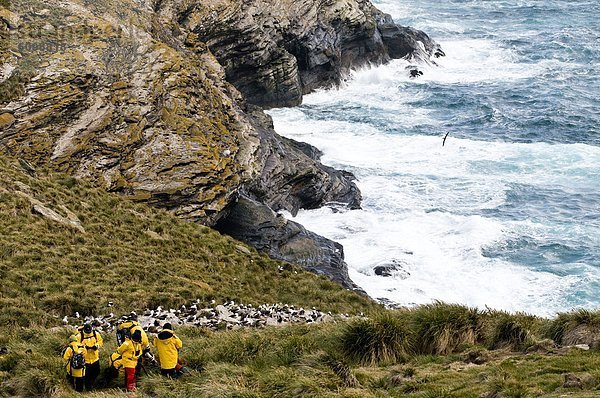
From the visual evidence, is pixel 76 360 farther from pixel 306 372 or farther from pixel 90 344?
pixel 306 372

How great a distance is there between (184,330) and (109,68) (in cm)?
2230

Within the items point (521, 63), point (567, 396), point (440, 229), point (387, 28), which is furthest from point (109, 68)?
point (521, 63)

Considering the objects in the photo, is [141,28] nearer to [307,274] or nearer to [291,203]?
[291,203]

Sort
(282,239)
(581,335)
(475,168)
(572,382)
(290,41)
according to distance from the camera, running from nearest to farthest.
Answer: (572,382) < (581,335) < (282,239) < (475,168) < (290,41)

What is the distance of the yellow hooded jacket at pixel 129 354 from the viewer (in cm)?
1420

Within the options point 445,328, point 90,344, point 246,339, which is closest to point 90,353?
point 90,344

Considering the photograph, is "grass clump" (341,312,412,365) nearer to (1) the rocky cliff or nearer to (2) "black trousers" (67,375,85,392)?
(2) "black trousers" (67,375,85,392)

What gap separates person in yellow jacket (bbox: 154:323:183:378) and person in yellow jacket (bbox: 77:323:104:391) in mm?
1249

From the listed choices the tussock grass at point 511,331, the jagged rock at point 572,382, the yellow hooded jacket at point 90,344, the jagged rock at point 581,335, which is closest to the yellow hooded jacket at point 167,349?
the yellow hooded jacket at point 90,344

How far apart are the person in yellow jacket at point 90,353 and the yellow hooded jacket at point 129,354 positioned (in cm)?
56

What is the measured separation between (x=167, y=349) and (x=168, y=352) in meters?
0.08

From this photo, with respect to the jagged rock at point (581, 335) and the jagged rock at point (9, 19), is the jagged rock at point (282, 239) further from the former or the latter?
the jagged rock at point (581, 335)

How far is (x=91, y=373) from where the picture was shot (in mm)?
14367

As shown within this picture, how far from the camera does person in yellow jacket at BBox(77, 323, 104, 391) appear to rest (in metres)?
14.3
